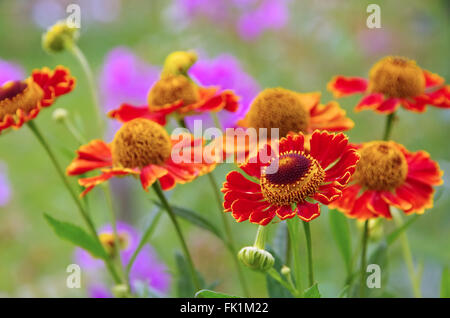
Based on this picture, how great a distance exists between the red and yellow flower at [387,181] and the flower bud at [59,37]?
29 cm

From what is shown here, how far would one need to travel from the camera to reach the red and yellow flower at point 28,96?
47cm

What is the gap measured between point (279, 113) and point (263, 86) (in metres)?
0.70

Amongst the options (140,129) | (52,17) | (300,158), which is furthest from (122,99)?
(52,17)

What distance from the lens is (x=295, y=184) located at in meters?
0.37

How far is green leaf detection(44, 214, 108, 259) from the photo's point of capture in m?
0.46

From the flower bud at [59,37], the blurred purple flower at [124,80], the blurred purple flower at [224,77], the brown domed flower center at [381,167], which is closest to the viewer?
the brown domed flower center at [381,167]

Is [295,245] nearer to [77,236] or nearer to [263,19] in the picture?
[77,236]

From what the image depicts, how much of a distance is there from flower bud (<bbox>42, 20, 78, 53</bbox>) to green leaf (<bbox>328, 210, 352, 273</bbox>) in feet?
0.94

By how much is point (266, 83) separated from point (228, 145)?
0.73 m

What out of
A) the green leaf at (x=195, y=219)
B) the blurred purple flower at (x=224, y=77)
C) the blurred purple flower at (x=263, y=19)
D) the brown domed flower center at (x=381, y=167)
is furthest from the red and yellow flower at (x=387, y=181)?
the blurred purple flower at (x=263, y=19)

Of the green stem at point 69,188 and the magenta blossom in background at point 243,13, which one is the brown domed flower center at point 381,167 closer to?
the green stem at point 69,188

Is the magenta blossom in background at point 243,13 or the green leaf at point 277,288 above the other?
the magenta blossom in background at point 243,13

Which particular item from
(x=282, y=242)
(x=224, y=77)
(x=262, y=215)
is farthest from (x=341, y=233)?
(x=224, y=77)
